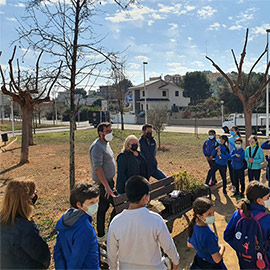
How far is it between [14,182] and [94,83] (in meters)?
3.89

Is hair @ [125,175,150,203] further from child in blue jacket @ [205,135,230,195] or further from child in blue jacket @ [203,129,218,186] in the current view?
child in blue jacket @ [203,129,218,186]

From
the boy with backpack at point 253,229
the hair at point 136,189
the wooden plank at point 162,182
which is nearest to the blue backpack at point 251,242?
the boy with backpack at point 253,229

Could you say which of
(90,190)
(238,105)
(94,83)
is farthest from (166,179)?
(238,105)

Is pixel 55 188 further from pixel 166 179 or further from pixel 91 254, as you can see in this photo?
pixel 91 254

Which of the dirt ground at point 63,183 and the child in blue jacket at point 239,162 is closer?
the dirt ground at point 63,183

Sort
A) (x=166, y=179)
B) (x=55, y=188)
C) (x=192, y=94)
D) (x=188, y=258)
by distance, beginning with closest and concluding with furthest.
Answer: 1. (x=188, y=258)
2. (x=166, y=179)
3. (x=55, y=188)
4. (x=192, y=94)

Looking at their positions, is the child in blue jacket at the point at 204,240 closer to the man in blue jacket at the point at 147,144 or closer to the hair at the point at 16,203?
the hair at the point at 16,203

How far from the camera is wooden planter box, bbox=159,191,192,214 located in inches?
178

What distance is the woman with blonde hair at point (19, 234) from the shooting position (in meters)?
2.13

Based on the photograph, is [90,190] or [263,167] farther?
[263,167]

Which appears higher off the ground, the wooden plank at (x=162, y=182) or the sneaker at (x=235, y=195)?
the wooden plank at (x=162, y=182)

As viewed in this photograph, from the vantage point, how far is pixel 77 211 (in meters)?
2.28

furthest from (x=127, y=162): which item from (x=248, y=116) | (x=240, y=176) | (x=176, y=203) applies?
(x=248, y=116)

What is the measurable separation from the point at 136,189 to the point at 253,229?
1313 millimetres
